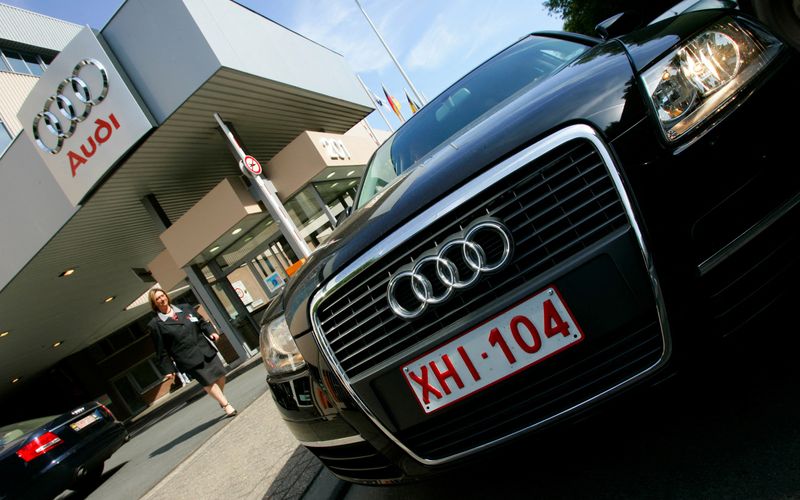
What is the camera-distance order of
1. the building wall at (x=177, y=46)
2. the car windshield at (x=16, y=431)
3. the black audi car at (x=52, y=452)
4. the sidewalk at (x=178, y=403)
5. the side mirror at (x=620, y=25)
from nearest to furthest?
the side mirror at (x=620, y=25) → the black audi car at (x=52, y=452) → the car windshield at (x=16, y=431) → the building wall at (x=177, y=46) → the sidewalk at (x=178, y=403)

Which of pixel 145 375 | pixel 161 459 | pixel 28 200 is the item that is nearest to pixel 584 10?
pixel 28 200

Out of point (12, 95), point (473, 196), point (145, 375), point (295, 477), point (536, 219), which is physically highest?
point (12, 95)

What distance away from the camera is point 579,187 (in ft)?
4.00

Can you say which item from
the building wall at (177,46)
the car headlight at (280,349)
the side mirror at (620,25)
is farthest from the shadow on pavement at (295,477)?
the building wall at (177,46)

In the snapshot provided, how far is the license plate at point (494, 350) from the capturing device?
1235 mm

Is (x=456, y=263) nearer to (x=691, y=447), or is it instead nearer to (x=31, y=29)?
(x=691, y=447)

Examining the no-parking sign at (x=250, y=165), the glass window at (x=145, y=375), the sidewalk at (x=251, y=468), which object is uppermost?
the no-parking sign at (x=250, y=165)

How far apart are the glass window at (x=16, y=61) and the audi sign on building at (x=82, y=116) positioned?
15772mm

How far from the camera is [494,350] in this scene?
4.22 ft

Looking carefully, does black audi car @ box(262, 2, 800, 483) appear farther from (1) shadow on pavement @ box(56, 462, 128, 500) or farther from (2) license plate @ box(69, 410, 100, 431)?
(1) shadow on pavement @ box(56, 462, 128, 500)

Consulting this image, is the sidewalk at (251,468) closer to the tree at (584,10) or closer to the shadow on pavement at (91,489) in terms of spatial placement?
the shadow on pavement at (91,489)

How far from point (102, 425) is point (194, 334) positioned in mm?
1979

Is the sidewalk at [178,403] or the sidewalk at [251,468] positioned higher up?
the sidewalk at [178,403]

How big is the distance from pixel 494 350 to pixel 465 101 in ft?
5.64
